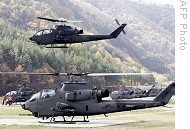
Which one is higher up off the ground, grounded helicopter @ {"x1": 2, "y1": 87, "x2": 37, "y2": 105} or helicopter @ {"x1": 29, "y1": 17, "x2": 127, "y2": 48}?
helicopter @ {"x1": 29, "y1": 17, "x2": 127, "y2": 48}

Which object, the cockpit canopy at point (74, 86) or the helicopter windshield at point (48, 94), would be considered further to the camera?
the helicopter windshield at point (48, 94)

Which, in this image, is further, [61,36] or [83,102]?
[61,36]

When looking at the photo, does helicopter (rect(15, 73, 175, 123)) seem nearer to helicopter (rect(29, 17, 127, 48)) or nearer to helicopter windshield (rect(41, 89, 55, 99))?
helicopter windshield (rect(41, 89, 55, 99))

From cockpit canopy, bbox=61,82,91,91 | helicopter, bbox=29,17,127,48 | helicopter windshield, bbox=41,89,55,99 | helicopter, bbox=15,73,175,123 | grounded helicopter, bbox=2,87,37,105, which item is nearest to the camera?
helicopter, bbox=15,73,175,123

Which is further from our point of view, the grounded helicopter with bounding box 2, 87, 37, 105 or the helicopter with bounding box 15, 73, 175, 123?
the grounded helicopter with bounding box 2, 87, 37, 105

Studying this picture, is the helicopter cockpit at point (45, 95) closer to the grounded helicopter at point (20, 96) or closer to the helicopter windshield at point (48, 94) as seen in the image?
the helicopter windshield at point (48, 94)

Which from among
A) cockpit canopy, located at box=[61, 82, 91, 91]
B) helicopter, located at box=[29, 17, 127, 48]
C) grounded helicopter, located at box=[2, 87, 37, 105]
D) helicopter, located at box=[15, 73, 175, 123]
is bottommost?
grounded helicopter, located at box=[2, 87, 37, 105]

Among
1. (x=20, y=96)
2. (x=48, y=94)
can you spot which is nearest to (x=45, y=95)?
(x=48, y=94)

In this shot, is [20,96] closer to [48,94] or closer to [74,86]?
[48,94]

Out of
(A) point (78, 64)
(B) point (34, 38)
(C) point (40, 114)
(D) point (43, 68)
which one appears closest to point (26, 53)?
(D) point (43, 68)

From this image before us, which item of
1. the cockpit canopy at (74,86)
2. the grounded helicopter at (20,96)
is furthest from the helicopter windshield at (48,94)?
the grounded helicopter at (20,96)

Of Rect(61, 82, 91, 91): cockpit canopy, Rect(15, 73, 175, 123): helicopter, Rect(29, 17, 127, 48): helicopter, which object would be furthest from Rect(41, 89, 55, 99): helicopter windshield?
Rect(29, 17, 127, 48): helicopter
